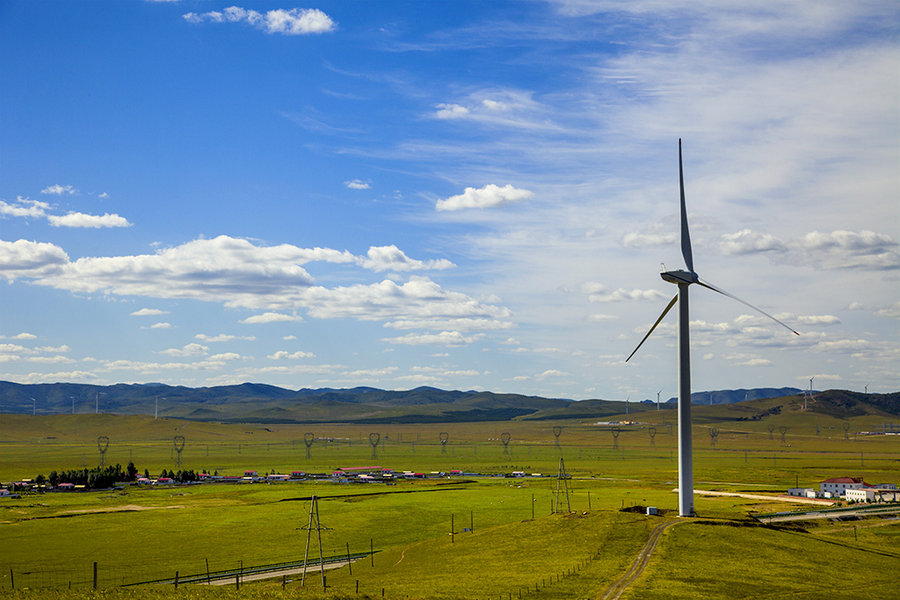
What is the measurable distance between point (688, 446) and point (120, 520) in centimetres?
9079

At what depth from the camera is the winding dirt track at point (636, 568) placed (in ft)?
210

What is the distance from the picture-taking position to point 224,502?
531 ft

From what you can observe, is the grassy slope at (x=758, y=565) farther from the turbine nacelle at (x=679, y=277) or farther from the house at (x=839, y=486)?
the house at (x=839, y=486)

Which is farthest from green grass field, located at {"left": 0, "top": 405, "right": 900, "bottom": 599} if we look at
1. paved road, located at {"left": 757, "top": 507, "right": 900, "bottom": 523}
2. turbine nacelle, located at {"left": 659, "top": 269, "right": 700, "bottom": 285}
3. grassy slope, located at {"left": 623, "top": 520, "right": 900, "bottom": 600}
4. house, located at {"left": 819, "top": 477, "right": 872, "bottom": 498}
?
turbine nacelle, located at {"left": 659, "top": 269, "right": 700, "bottom": 285}

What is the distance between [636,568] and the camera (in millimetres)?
72438

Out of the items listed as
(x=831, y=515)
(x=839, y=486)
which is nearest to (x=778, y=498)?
(x=839, y=486)

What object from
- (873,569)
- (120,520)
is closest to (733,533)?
(873,569)

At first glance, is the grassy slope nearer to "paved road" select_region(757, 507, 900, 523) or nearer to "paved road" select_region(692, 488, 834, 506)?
"paved road" select_region(757, 507, 900, 523)

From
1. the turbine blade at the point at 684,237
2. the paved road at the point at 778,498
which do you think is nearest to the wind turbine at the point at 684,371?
the turbine blade at the point at 684,237

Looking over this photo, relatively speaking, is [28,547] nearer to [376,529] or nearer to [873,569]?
[376,529]

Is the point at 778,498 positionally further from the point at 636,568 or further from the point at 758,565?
the point at 636,568

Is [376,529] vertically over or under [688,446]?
under

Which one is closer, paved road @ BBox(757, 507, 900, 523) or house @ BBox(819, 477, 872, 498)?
paved road @ BBox(757, 507, 900, 523)

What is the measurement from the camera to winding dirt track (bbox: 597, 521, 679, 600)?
63866 mm
